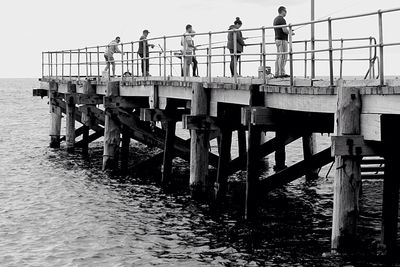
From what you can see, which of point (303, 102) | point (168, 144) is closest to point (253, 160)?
point (303, 102)

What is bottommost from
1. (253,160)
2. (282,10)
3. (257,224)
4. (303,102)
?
(257,224)

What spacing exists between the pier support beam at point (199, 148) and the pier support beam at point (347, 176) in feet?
18.5

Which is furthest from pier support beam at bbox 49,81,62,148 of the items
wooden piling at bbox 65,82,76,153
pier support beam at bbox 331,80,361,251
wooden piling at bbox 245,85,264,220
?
pier support beam at bbox 331,80,361,251

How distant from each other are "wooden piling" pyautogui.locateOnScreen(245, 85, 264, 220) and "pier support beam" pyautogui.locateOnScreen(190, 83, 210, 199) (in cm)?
227

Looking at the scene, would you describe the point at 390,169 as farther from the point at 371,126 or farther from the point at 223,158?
the point at 223,158

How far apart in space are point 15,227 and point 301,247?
6199mm

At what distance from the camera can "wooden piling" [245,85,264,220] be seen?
14.6m

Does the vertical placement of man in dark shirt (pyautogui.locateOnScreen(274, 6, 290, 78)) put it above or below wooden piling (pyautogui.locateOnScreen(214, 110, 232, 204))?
above

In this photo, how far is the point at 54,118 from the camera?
98.8ft

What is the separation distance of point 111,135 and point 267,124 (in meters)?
9.04

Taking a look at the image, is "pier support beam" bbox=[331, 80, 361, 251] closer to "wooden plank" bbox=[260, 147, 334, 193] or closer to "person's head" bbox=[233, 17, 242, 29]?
"wooden plank" bbox=[260, 147, 334, 193]

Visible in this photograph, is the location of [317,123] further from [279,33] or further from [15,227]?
[15,227]

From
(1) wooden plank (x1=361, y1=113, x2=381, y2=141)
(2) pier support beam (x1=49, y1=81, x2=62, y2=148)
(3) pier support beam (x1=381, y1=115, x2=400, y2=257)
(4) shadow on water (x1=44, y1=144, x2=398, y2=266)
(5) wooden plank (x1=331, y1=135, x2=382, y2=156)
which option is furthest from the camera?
(2) pier support beam (x1=49, y1=81, x2=62, y2=148)

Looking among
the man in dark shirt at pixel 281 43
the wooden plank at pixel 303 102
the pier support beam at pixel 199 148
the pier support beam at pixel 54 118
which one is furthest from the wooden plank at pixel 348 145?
the pier support beam at pixel 54 118
